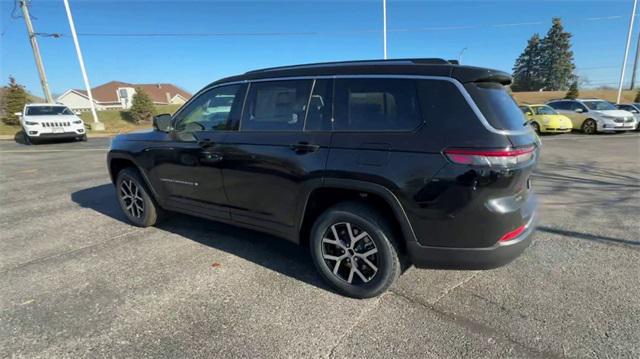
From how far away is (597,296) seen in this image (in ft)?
8.96

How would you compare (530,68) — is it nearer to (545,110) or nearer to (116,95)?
(545,110)

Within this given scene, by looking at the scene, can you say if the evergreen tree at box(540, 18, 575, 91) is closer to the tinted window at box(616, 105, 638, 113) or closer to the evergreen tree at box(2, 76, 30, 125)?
the tinted window at box(616, 105, 638, 113)

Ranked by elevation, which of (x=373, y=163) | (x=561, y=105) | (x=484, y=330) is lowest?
(x=484, y=330)

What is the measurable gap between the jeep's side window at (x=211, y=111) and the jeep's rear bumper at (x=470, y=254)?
214 cm

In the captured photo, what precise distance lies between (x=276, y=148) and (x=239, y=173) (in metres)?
0.52

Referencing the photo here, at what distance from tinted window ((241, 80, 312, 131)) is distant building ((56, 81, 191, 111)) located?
61820 mm

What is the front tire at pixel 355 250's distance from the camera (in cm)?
264

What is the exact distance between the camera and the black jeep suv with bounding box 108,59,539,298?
232 cm

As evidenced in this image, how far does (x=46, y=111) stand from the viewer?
14406 millimetres

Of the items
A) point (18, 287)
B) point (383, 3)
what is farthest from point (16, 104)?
point (18, 287)

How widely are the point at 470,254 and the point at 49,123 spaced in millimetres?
16484

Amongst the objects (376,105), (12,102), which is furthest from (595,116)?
(12,102)

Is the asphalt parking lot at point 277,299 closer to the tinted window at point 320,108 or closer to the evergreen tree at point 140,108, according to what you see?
the tinted window at point 320,108

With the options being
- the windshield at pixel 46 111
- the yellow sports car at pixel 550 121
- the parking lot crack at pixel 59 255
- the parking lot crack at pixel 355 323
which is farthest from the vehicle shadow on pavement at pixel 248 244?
the yellow sports car at pixel 550 121
